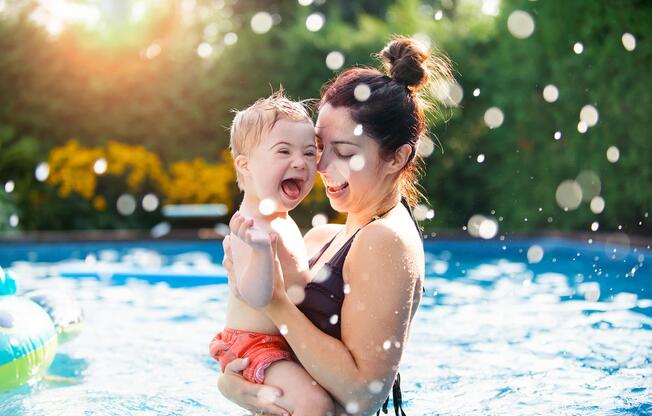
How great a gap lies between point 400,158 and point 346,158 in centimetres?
19

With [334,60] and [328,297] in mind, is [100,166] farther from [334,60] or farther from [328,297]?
[328,297]

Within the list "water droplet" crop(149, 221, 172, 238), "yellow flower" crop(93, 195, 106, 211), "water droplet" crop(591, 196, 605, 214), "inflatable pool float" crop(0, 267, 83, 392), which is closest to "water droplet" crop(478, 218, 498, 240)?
"water droplet" crop(591, 196, 605, 214)

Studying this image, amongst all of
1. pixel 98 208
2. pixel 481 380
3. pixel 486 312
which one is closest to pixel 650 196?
pixel 486 312

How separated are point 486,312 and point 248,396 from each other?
4.66 metres

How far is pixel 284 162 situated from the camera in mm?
2561

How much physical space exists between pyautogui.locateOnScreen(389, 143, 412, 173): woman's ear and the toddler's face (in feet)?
0.88

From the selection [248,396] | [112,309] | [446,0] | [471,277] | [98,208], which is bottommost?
[248,396]

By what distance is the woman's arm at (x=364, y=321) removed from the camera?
2.51 metres

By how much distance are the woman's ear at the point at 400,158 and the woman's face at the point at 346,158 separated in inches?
1.6

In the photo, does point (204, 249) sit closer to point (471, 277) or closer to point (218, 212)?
point (218, 212)

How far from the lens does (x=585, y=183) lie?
39.4 feet

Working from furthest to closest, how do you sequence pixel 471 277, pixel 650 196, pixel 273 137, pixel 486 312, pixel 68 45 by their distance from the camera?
pixel 68 45
pixel 650 196
pixel 471 277
pixel 486 312
pixel 273 137

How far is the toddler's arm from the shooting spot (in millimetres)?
2340

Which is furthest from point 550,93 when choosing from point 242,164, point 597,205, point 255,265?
point 255,265
